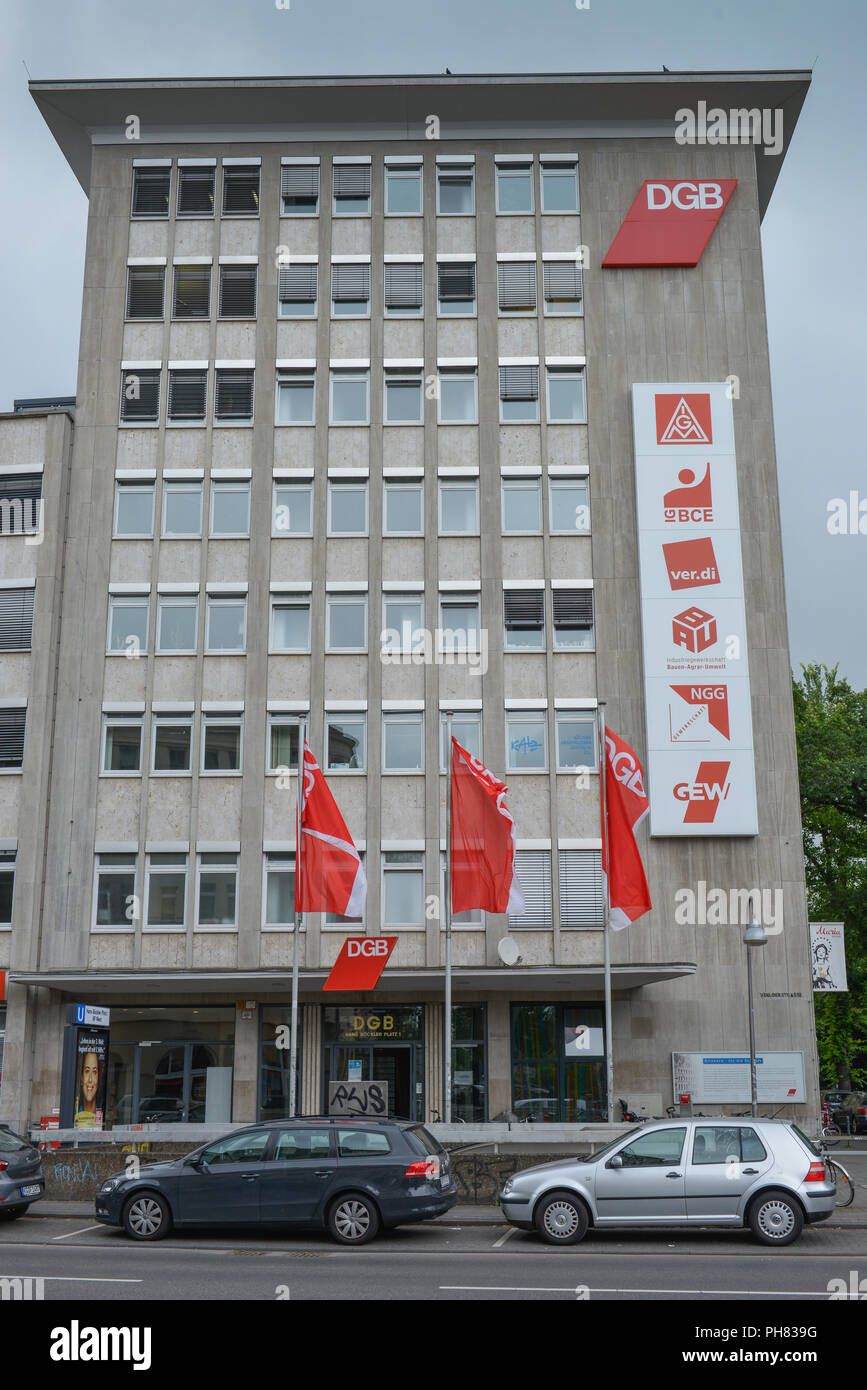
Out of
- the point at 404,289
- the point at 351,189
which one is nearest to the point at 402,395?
the point at 404,289

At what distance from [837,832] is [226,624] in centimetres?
2768

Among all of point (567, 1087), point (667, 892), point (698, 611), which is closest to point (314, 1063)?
point (567, 1087)

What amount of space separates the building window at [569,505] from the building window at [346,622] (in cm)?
555

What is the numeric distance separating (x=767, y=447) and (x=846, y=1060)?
27446 millimetres

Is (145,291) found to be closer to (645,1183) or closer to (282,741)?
(282,741)

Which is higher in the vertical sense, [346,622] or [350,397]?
[350,397]

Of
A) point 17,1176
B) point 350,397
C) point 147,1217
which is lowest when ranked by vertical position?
point 147,1217

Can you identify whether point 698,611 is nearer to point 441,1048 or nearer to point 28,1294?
point 441,1048

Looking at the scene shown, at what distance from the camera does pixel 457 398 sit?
36.1 meters

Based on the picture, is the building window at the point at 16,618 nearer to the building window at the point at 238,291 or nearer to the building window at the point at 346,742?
the building window at the point at 346,742

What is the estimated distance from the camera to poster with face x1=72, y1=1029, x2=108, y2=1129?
25.2m

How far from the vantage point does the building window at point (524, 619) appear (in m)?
34.2

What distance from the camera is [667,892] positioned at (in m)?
32.1

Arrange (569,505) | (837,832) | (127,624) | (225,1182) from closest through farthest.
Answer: (225,1182)
(127,624)
(569,505)
(837,832)
